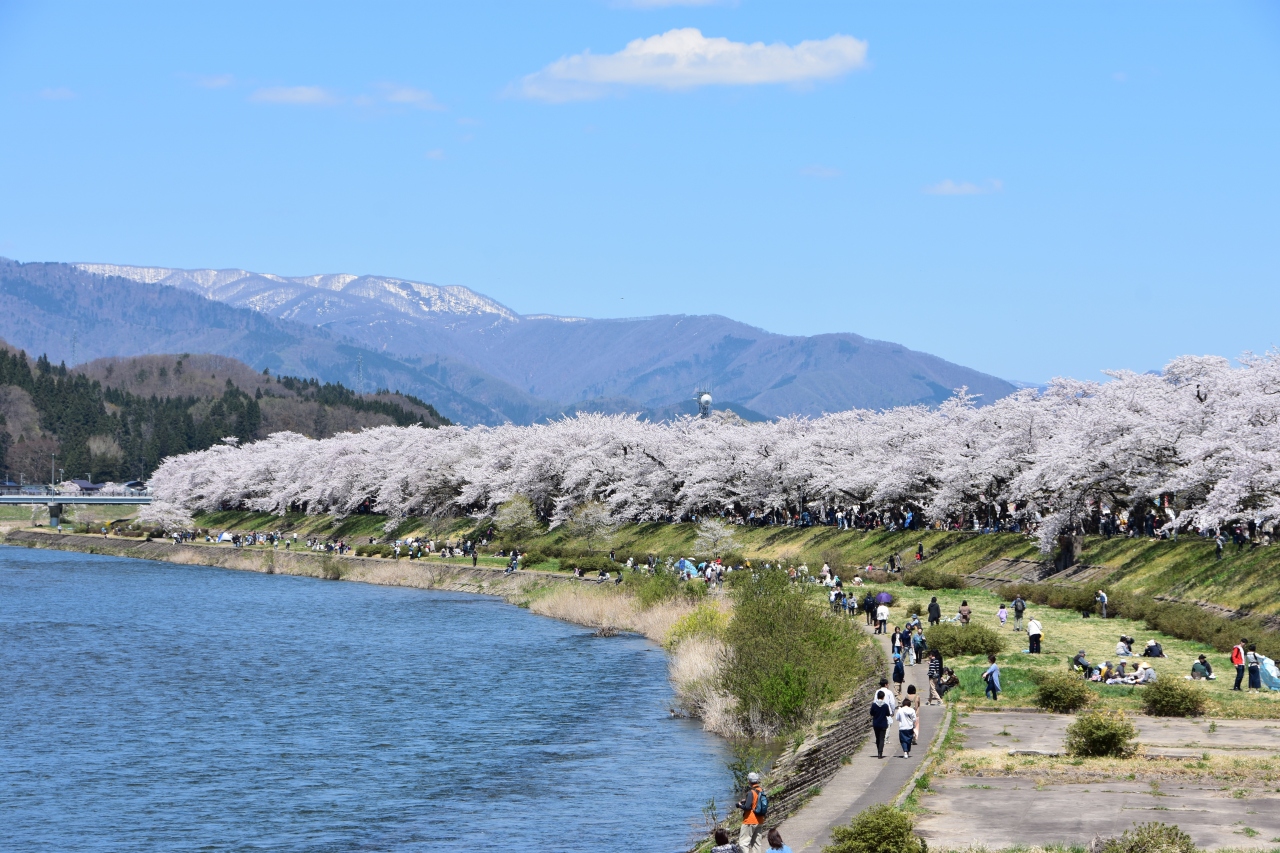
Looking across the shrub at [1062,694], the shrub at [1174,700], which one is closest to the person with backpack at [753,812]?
the shrub at [1062,694]

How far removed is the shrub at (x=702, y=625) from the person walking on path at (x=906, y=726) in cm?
1765

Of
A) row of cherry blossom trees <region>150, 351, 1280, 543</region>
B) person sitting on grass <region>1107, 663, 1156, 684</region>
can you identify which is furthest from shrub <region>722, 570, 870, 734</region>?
row of cherry blossom trees <region>150, 351, 1280, 543</region>

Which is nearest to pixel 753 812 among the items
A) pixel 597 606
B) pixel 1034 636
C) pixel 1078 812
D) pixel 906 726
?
pixel 1078 812

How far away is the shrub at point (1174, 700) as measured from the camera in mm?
35062

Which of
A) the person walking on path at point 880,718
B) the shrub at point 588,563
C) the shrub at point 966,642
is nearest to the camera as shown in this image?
the person walking on path at point 880,718

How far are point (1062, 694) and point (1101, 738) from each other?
6.52 m

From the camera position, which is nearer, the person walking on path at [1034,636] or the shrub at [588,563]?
the person walking on path at [1034,636]

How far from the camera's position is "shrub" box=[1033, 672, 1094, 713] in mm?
36188

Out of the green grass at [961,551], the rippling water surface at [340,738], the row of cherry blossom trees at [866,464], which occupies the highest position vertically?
the row of cherry blossom trees at [866,464]

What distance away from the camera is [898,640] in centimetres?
4541

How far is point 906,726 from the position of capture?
99.0 feet

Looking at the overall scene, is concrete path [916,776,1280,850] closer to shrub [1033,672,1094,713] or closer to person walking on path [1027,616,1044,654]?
shrub [1033,672,1094,713]

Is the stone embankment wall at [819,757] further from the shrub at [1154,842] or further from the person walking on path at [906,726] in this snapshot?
the shrub at [1154,842]

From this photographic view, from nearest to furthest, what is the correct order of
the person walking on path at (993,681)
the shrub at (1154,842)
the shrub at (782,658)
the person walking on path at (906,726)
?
the shrub at (1154,842), the person walking on path at (906,726), the person walking on path at (993,681), the shrub at (782,658)
